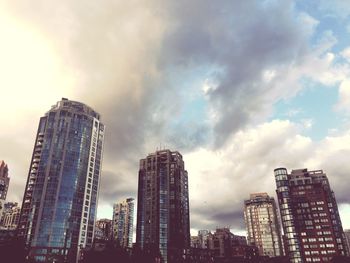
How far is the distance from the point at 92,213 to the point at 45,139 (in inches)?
1924

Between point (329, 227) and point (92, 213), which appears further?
point (329, 227)

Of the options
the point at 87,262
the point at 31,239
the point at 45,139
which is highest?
the point at 45,139

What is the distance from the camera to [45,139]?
16925cm

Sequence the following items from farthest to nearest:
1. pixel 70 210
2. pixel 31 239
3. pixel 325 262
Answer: pixel 325 262, pixel 70 210, pixel 31 239

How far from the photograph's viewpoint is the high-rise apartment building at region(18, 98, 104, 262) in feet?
484

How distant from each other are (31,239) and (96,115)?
8060 cm

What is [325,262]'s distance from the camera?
189000mm

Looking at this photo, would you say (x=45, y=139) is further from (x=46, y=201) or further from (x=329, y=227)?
(x=329, y=227)

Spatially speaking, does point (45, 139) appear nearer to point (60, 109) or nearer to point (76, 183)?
point (60, 109)

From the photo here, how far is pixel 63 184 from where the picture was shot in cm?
15825

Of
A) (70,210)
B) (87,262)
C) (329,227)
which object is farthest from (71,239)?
(329,227)

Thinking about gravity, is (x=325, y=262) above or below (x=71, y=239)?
below

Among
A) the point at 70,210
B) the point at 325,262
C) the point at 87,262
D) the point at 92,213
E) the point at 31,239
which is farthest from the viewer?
the point at 325,262

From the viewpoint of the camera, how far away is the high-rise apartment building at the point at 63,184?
5807 inches
